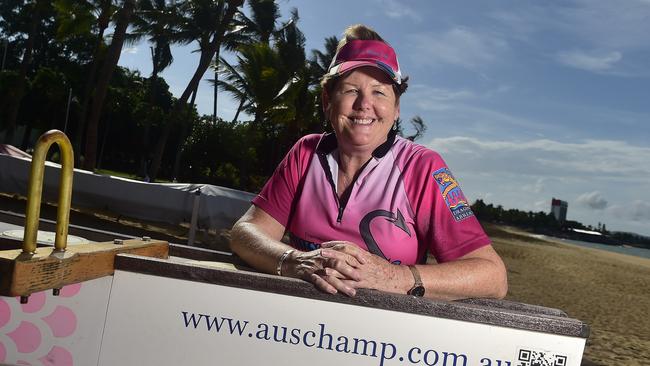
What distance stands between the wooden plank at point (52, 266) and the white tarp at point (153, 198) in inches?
440

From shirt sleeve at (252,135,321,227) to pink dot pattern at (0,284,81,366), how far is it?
91 centimetres

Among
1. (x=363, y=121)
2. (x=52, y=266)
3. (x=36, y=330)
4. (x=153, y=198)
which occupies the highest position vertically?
(x=363, y=121)

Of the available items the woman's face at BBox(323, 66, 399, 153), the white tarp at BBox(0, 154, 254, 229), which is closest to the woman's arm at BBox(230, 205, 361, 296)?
the woman's face at BBox(323, 66, 399, 153)

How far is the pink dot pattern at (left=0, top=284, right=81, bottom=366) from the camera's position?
1842 millimetres

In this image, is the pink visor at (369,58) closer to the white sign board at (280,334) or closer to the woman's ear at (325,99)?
the woman's ear at (325,99)

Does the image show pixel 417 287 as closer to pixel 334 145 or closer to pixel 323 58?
pixel 334 145

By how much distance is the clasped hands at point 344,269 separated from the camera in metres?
1.77

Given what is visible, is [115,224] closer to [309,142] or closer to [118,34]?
[118,34]

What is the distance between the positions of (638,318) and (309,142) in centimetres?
1489

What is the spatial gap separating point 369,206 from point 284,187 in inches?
16.3

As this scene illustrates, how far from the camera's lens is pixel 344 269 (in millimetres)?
1812

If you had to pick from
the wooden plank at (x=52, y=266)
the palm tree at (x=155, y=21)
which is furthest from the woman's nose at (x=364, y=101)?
the palm tree at (x=155, y=21)

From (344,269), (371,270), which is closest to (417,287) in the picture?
(371,270)

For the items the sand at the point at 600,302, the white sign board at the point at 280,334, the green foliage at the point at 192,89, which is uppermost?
the green foliage at the point at 192,89
